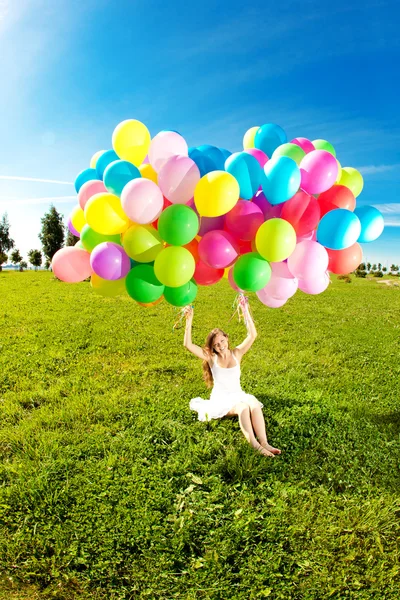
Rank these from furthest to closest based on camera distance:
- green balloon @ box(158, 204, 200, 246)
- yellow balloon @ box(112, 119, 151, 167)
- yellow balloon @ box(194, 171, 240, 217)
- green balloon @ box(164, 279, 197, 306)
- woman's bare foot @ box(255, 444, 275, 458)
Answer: woman's bare foot @ box(255, 444, 275, 458) → green balloon @ box(164, 279, 197, 306) → yellow balloon @ box(112, 119, 151, 167) → green balloon @ box(158, 204, 200, 246) → yellow balloon @ box(194, 171, 240, 217)

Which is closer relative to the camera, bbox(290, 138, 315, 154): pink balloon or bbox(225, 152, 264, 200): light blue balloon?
bbox(225, 152, 264, 200): light blue balloon

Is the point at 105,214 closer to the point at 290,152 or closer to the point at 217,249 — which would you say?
the point at 217,249

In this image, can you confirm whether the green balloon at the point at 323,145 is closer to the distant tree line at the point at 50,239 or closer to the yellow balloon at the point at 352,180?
the yellow balloon at the point at 352,180

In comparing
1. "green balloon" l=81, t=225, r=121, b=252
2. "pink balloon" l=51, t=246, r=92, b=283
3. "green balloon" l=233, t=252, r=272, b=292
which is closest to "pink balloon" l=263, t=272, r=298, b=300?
"green balloon" l=233, t=252, r=272, b=292

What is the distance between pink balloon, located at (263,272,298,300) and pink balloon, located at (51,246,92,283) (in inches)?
66.3

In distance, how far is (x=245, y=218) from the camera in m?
3.40

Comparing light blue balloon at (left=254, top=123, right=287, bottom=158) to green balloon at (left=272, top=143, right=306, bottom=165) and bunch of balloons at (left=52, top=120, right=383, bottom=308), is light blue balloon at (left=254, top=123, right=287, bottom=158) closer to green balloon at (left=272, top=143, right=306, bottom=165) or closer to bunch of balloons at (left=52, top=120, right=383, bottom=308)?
bunch of balloons at (left=52, top=120, right=383, bottom=308)

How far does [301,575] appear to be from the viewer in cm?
335

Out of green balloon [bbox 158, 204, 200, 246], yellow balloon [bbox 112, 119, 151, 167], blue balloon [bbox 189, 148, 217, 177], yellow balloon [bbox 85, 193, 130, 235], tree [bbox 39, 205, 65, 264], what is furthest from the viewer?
tree [bbox 39, 205, 65, 264]

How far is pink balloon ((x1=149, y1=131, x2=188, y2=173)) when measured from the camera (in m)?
3.44

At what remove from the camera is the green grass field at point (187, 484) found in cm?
332

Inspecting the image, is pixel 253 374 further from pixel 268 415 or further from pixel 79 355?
pixel 79 355

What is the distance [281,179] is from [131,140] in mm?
1313

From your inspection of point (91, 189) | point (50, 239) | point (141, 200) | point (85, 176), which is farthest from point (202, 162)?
point (50, 239)
